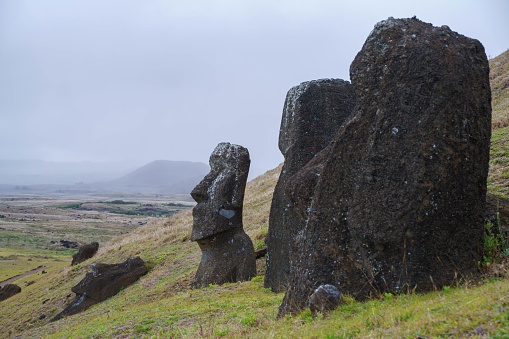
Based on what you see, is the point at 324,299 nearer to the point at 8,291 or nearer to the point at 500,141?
the point at 500,141

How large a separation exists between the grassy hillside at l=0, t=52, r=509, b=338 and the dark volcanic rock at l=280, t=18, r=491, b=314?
427 mm

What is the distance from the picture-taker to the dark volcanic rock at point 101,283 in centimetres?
1568

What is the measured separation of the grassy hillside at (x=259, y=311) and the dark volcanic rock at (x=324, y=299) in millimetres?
133

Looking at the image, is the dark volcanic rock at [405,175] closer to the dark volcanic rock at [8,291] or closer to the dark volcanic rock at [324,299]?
the dark volcanic rock at [324,299]

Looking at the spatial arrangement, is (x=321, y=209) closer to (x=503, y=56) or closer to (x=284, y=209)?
(x=284, y=209)

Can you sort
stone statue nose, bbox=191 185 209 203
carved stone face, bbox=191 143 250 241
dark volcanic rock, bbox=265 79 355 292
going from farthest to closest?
stone statue nose, bbox=191 185 209 203 < carved stone face, bbox=191 143 250 241 < dark volcanic rock, bbox=265 79 355 292

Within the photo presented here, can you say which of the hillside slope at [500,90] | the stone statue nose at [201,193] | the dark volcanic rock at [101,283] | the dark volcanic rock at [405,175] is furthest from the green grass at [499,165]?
the dark volcanic rock at [101,283]

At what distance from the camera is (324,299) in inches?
221

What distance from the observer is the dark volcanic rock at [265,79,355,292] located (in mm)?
9953

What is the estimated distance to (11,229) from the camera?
87.8 meters

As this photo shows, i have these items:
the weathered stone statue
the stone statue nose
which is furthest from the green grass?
the stone statue nose

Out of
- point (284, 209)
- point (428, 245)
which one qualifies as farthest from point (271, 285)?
point (428, 245)

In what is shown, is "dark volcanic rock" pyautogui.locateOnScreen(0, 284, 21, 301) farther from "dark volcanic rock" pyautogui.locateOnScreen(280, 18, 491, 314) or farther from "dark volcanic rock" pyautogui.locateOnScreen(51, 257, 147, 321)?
"dark volcanic rock" pyautogui.locateOnScreen(280, 18, 491, 314)

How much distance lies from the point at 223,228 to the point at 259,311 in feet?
17.8
